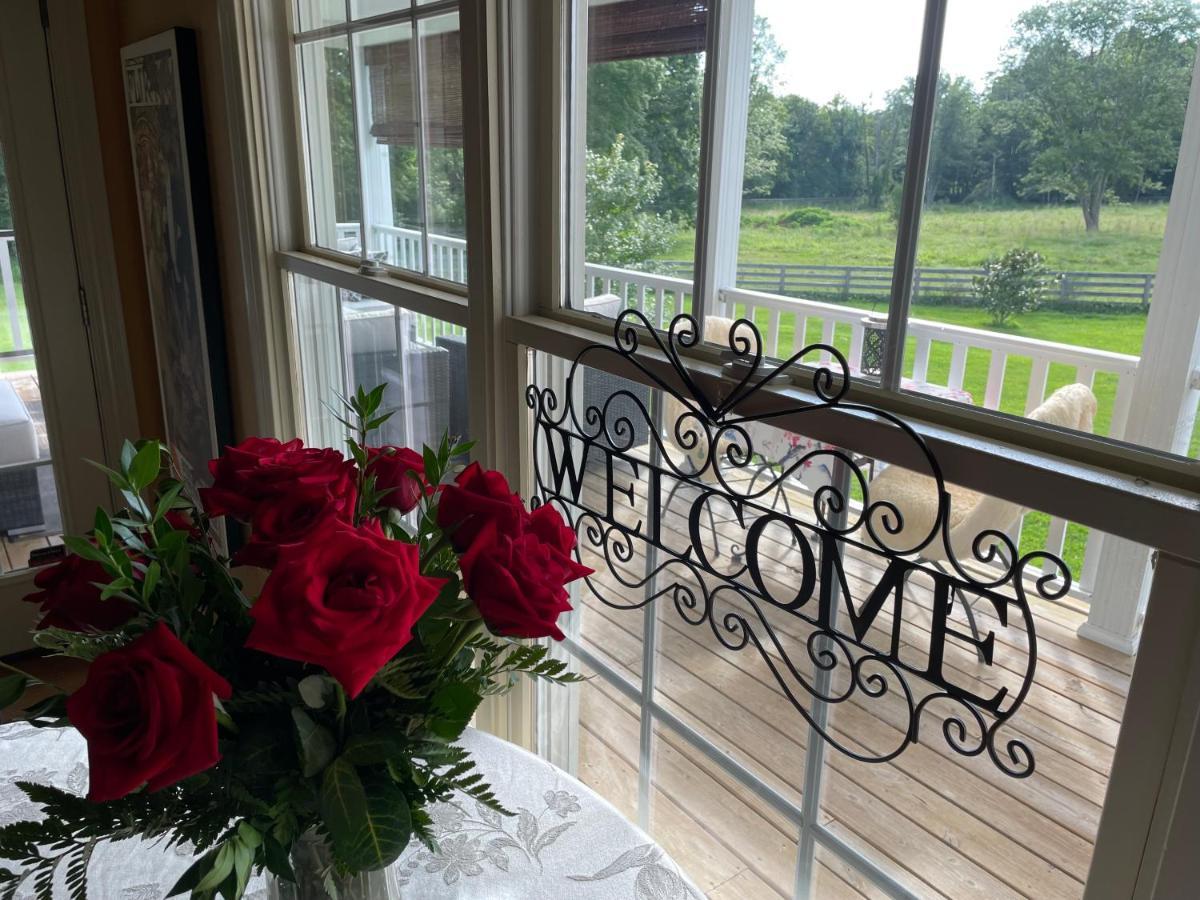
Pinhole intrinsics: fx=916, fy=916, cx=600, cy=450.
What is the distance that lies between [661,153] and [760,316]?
0.84 feet

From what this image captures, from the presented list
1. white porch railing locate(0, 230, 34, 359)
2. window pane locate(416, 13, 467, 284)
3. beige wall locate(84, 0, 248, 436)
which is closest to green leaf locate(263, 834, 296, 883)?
window pane locate(416, 13, 467, 284)

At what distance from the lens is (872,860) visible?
1.02 meters

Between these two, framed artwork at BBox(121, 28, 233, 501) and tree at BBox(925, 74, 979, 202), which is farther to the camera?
framed artwork at BBox(121, 28, 233, 501)

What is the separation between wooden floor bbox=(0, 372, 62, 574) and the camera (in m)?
2.82

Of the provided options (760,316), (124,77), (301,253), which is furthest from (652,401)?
(124,77)

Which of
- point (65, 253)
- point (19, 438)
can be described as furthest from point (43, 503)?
point (65, 253)

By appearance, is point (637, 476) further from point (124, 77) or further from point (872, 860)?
point (124, 77)

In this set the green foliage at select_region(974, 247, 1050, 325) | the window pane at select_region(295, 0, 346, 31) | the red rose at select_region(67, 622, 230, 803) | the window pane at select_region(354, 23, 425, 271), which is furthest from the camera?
the window pane at select_region(295, 0, 346, 31)

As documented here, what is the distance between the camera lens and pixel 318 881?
2.38 feet

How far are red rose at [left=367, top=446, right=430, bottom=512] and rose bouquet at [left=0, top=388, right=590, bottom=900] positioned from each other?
2 centimetres

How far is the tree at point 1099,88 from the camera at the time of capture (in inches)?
25.3

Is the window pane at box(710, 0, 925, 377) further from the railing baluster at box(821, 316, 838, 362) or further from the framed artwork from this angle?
the framed artwork

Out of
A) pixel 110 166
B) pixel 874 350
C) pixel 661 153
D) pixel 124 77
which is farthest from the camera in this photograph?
pixel 110 166

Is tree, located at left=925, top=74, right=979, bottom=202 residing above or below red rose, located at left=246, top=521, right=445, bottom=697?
above
